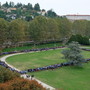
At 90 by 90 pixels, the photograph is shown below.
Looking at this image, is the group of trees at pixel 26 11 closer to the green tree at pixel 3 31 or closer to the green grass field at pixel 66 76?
the green tree at pixel 3 31

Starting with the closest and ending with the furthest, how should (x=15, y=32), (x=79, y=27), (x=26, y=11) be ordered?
(x=15, y=32) < (x=79, y=27) < (x=26, y=11)

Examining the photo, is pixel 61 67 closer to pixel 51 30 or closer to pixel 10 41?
pixel 10 41

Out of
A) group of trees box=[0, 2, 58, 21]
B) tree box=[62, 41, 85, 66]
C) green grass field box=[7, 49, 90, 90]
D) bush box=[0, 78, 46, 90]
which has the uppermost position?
group of trees box=[0, 2, 58, 21]

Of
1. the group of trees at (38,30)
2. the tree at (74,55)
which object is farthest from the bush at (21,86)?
the group of trees at (38,30)

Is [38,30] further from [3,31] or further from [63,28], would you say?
[63,28]

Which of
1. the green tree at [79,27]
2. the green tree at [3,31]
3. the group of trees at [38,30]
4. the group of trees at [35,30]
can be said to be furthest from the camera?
the green tree at [79,27]

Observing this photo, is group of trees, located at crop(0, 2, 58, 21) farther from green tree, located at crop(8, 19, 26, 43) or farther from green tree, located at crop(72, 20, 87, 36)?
green tree, located at crop(8, 19, 26, 43)

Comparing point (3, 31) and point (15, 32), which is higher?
point (3, 31)

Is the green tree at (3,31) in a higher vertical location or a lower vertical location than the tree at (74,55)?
higher

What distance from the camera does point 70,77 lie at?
2280 centimetres

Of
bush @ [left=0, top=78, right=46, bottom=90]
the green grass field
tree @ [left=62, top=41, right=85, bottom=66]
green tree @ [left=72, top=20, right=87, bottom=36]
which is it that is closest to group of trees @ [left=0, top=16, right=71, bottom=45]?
green tree @ [left=72, top=20, right=87, bottom=36]

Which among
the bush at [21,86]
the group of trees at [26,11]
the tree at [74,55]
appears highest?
the group of trees at [26,11]

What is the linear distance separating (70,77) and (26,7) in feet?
453

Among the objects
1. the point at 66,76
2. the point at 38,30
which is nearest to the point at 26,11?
the point at 38,30
